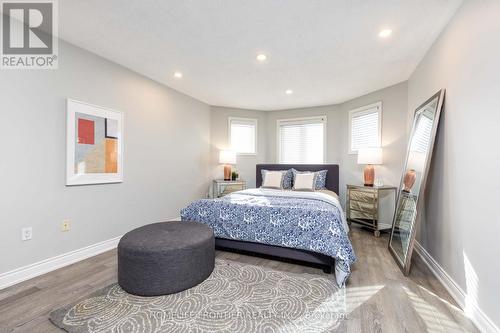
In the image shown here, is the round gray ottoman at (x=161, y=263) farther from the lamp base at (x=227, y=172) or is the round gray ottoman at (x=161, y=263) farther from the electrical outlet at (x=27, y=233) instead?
the lamp base at (x=227, y=172)

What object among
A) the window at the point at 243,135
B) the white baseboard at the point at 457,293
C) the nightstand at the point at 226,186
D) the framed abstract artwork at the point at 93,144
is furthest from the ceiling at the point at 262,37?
the white baseboard at the point at 457,293

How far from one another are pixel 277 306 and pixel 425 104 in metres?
2.80

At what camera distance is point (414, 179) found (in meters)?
2.80

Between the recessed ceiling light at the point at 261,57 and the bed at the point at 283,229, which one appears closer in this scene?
the bed at the point at 283,229

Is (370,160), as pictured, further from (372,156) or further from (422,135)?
(422,135)

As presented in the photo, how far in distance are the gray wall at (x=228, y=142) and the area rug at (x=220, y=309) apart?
10.9 ft

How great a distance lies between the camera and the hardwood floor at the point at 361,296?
5.46 feet

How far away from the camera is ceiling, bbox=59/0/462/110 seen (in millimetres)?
2029

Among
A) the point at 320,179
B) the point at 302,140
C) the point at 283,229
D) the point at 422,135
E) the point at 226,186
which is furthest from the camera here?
the point at 302,140

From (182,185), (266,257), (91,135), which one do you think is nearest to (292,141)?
(182,185)

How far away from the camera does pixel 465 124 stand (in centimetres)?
195

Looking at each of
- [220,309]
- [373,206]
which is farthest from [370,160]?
[220,309]

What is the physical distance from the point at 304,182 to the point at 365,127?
1.61 metres

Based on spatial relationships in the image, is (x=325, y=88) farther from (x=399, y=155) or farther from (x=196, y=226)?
(x=196, y=226)
